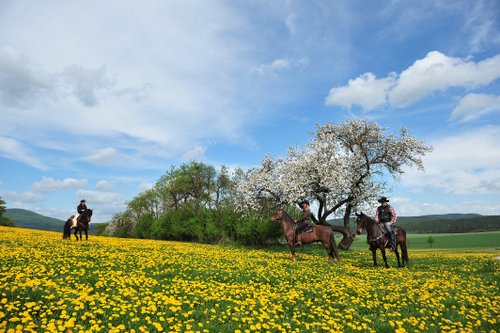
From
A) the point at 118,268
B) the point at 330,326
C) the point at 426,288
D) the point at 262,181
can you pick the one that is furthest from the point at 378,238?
the point at 262,181

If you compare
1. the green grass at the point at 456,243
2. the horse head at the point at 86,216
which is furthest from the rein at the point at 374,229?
the green grass at the point at 456,243

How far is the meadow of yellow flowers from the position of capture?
274 inches

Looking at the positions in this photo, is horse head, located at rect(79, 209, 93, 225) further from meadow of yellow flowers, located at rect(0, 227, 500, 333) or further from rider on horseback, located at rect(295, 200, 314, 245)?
rider on horseback, located at rect(295, 200, 314, 245)

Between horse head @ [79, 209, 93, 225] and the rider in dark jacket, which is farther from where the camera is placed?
horse head @ [79, 209, 93, 225]

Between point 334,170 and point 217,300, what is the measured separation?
2727cm

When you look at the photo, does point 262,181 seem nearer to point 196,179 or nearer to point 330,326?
point 330,326

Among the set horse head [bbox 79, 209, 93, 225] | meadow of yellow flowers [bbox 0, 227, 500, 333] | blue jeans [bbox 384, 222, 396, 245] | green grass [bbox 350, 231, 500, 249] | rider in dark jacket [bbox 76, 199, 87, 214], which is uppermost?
rider in dark jacket [bbox 76, 199, 87, 214]

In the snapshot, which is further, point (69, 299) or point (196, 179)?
point (196, 179)

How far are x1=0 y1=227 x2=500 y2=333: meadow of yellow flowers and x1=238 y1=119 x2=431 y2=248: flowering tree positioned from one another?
18449 millimetres

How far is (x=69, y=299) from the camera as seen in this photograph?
7.60 metres

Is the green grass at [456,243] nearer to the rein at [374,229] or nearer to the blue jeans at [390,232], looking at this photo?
the blue jeans at [390,232]

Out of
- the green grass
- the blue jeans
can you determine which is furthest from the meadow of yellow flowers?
the green grass

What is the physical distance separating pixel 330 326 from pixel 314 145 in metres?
30.5

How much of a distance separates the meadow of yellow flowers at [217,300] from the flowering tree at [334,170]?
726 inches
